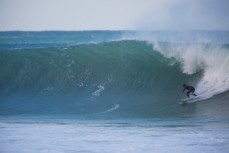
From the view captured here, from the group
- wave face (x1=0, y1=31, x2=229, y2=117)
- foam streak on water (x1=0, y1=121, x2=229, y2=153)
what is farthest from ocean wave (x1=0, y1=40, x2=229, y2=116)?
foam streak on water (x1=0, y1=121, x2=229, y2=153)

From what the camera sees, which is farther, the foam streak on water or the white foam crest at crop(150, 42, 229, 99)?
the white foam crest at crop(150, 42, 229, 99)

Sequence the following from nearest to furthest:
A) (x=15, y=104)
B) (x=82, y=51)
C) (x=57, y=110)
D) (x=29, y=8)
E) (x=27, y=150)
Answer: (x=27, y=150) < (x=57, y=110) < (x=15, y=104) < (x=29, y=8) < (x=82, y=51)

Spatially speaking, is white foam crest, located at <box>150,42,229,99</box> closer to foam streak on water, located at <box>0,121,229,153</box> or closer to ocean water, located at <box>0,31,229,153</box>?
ocean water, located at <box>0,31,229,153</box>

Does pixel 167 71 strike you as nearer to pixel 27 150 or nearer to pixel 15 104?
pixel 15 104

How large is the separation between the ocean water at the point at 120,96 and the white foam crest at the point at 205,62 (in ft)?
0.06

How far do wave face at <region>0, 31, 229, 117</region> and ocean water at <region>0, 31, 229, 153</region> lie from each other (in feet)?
0.06

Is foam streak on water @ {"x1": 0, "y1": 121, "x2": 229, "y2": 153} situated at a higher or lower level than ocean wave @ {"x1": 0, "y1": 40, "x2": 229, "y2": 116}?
lower

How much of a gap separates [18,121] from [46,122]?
431 mm

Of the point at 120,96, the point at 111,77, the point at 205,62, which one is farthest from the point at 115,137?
the point at 205,62

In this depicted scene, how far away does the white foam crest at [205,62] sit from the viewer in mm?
8000

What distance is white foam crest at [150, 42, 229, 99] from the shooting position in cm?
800

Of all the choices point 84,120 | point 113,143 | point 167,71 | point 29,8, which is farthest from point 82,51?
point 113,143

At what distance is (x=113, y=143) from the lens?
468 cm

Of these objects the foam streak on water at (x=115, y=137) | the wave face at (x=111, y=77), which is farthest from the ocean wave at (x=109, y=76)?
the foam streak on water at (x=115, y=137)
